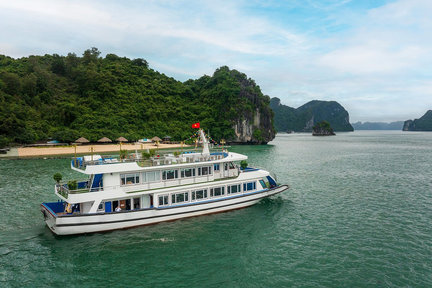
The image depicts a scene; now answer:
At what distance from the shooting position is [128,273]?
544 inches

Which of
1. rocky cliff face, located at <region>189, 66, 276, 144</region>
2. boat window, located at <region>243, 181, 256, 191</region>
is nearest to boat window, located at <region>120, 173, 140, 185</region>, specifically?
boat window, located at <region>243, 181, 256, 191</region>

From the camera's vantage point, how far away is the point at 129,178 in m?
20.1

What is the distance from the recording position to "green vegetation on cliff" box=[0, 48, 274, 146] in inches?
2985

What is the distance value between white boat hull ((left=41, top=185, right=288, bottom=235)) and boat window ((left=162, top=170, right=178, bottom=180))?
265 cm

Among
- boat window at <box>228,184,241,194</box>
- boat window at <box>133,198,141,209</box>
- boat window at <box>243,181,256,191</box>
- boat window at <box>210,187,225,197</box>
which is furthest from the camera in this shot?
boat window at <box>243,181,256,191</box>

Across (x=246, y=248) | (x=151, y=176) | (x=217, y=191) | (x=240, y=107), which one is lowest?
(x=246, y=248)

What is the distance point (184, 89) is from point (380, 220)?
369 ft

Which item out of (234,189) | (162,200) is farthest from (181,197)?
(234,189)

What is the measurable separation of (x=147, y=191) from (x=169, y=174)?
246cm

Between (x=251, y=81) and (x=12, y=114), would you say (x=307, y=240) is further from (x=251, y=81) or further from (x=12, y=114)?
(x=251, y=81)

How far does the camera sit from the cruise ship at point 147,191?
59.2 feet

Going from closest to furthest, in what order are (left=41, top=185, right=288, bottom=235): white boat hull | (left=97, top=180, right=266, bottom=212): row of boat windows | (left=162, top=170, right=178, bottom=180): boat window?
1. (left=41, top=185, right=288, bottom=235): white boat hull
2. (left=97, top=180, right=266, bottom=212): row of boat windows
3. (left=162, top=170, right=178, bottom=180): boat window

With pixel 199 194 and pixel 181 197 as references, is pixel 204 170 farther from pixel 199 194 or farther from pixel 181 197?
pixel 181 197

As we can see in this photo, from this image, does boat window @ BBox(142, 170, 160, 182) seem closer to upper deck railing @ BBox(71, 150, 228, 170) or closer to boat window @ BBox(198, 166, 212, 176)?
upper deck railing @ BBox(71, 150, 228, 170)
